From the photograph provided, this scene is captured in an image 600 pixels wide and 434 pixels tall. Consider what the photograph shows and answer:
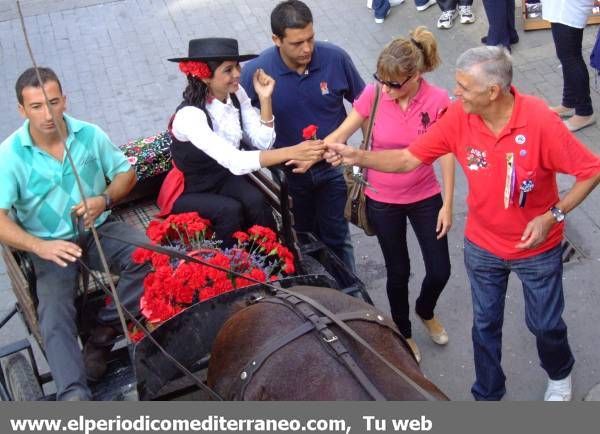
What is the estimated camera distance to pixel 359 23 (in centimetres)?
912

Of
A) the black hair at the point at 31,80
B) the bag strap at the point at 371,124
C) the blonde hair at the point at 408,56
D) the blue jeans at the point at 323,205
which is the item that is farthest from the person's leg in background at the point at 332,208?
the black hair at the point at 31,80

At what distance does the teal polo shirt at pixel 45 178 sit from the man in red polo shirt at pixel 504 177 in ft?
4.02

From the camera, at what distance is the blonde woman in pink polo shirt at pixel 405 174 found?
4012 millimetres

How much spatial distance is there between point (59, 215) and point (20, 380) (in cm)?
88

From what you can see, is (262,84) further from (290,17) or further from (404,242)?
(404,242)

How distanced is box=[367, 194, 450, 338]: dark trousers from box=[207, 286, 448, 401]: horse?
983mm

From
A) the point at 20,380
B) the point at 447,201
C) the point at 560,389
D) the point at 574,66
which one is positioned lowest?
the point at 560,389

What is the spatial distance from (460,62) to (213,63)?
50.3 inches

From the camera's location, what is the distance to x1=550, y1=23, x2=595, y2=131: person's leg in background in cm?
662

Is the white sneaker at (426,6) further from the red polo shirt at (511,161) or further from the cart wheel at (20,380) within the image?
the cart wheel at (20,380)

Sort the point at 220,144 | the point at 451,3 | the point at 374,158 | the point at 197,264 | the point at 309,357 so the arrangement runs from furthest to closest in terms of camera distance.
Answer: the point at 451,3, the point at 220,144, the point at 374,158, the point at 197,264, the point at 309,357

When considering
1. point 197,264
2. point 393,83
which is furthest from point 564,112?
point 197,264

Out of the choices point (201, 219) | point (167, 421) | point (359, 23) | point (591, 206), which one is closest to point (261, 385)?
point (167, 421)

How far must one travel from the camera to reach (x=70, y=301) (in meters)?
4.06
